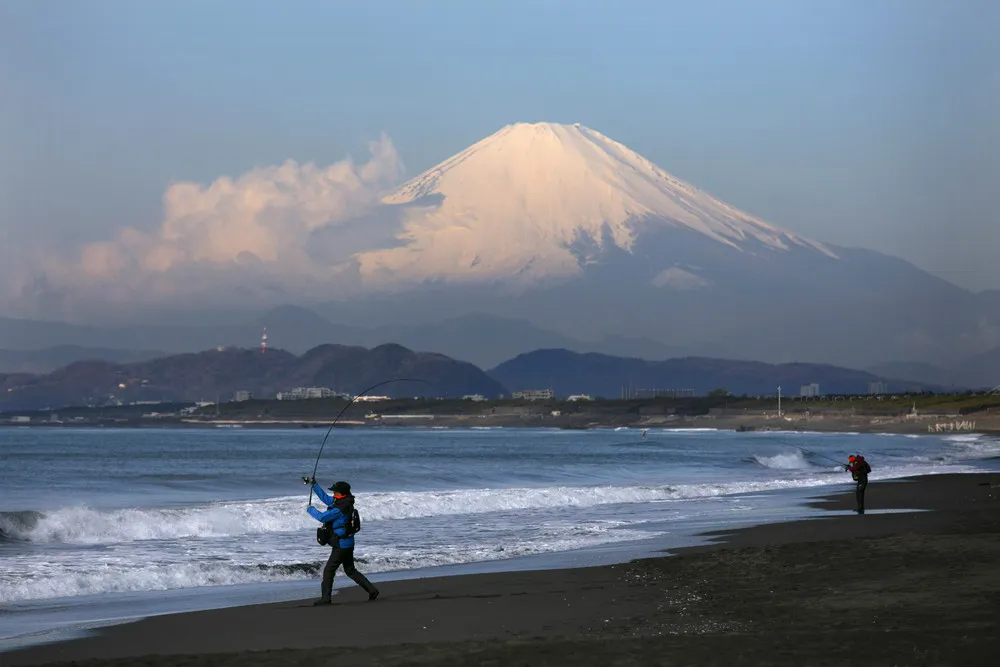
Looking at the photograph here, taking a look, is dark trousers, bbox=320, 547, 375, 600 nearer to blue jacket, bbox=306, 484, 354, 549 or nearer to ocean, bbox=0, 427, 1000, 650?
blue jacket, bbox=306, 484, 354, 549

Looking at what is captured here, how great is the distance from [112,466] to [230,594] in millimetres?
51008

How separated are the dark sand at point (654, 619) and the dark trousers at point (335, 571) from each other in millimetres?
257

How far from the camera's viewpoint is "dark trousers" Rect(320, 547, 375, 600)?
13719 millimetres

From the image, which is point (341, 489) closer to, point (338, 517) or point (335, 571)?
point (338, 517)

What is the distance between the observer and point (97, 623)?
Result: 12766mm

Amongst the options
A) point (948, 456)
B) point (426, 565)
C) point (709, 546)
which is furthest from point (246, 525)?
point (948, 456)

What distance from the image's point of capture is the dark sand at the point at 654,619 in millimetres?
9547

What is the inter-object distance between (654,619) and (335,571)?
12.6ft

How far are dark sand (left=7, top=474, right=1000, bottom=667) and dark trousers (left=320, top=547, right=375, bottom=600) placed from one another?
0.26m

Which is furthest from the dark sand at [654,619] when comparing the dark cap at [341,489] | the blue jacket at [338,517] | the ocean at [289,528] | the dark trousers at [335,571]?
the ocean at [289,528]

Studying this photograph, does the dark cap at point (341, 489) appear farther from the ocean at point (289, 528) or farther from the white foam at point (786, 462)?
the white foam at point (786, 462)

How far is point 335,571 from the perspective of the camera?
540 inches

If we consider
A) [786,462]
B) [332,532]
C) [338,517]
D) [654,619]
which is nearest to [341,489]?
[338,517]

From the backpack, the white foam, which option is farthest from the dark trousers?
the white foam
